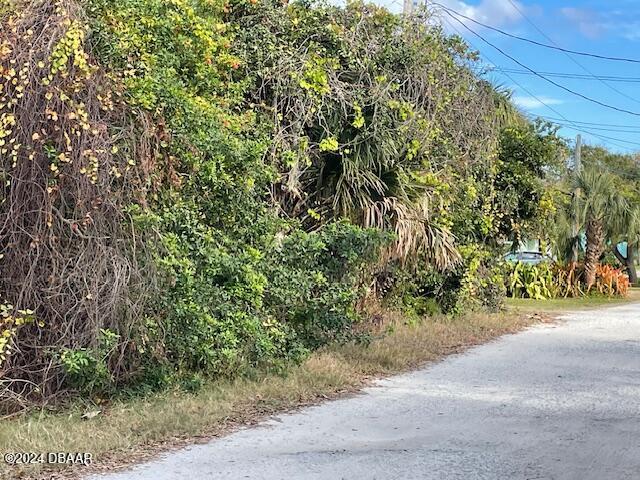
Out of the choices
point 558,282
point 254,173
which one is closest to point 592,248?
point 558,282

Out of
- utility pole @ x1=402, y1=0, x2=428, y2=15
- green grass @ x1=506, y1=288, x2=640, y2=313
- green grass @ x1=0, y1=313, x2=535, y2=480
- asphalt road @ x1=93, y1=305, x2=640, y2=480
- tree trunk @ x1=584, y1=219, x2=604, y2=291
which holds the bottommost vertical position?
asphalt road @ x1=93, y1=305, x2=640, y2=480

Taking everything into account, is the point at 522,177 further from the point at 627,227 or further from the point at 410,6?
the point at 627,227

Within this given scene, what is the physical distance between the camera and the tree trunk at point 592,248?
992 inches

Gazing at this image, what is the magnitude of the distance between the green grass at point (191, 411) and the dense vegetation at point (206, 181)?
0.31 m

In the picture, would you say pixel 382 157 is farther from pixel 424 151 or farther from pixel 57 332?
pixel 57 332

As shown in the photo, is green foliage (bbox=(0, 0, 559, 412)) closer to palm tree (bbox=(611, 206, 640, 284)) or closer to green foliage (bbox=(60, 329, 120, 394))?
green foliage (bbox=(60, 329, 120, 394))

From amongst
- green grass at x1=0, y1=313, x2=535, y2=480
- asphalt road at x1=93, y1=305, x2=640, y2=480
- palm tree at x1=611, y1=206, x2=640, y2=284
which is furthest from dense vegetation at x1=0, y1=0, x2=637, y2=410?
palm tree at x1=611, y1=206, x2=640, y2=284

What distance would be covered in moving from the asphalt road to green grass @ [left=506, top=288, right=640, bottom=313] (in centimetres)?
940

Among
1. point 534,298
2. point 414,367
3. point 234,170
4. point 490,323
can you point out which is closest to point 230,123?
point 234,170

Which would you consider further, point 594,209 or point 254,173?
point 594,209

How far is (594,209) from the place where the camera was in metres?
25.0

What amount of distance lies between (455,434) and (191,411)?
8.35 ft

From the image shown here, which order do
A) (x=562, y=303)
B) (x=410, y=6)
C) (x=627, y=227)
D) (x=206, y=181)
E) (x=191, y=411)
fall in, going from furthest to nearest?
1. (x=627, y=227)
2. (x=562, y=303)
3. (x=410, y=6)
4. (x=206, y=181)
5. (x=191, y=411)

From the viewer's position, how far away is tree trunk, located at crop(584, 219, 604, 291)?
25188 millimetres
